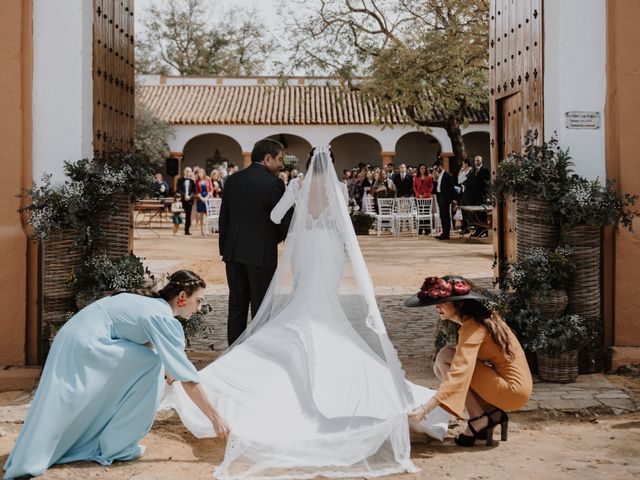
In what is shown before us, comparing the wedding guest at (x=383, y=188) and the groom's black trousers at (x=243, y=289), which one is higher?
the wedding guest at (x=383, y=188)

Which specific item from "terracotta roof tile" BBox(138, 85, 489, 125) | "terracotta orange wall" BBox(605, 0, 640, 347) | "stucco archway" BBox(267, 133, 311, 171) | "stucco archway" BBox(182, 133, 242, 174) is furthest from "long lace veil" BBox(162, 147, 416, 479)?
"stucco archway" BBox(182, 133, 242, 174)

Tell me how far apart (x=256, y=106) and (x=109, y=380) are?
33.0 meters

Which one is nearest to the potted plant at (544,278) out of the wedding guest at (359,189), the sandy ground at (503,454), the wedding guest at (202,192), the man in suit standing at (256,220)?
the sandy ground at (503,454)

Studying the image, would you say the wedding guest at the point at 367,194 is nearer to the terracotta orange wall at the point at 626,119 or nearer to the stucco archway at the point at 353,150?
the stucco archway at the point at 353,150

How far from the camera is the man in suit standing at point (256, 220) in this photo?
6.33m

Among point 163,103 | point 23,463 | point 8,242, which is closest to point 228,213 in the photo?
point 8,242

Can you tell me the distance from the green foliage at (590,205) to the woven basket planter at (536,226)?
13cm

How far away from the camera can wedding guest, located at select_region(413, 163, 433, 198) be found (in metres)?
20.8

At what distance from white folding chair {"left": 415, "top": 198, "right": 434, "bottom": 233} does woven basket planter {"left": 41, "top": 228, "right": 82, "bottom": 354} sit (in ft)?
49.2

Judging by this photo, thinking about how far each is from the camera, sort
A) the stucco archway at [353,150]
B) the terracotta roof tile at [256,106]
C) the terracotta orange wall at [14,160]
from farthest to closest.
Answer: the stucco archway at [353,150] < the terracotta roof tile at [256,106] < the terracotta orange wall at [14,160]

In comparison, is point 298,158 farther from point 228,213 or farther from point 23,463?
point 23,463

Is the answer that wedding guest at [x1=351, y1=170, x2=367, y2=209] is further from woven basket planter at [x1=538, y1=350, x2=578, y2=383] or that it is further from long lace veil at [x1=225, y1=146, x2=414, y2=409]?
long lace veil at [x1=225, y1=146, x2=414, y2=409]

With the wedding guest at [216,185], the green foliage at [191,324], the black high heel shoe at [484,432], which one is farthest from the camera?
the wedding guest at [216,185]

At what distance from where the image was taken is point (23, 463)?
13.2 feet
